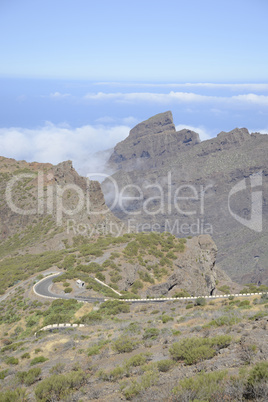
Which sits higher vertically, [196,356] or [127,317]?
[196,356]

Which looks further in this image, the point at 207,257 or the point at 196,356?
the point at 207,257

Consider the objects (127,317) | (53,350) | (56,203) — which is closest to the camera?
(53,350)

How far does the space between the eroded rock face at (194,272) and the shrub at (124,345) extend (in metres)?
26.2

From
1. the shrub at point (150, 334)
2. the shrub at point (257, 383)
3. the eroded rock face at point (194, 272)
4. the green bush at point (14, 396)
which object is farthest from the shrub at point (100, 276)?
the shrub at point (257, 383)

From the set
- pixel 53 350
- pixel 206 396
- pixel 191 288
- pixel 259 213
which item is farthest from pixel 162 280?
pixel 259 213

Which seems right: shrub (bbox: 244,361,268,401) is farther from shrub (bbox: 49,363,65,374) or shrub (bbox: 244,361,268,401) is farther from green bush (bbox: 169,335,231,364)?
shrub (bbox: 49,363,65,374)

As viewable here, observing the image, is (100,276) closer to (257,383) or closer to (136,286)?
(136,286)

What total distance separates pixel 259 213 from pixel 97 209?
5332 inches

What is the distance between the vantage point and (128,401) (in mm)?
15219

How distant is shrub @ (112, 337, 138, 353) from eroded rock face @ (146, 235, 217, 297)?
26.2 meters

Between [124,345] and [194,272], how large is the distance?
117 feet

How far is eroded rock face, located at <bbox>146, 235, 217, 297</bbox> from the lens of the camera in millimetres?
52209

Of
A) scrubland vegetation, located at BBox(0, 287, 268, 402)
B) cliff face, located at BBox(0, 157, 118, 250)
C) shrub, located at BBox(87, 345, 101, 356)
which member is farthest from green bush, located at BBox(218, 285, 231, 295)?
shrub, located at BBox(87, 345, 101, 356)

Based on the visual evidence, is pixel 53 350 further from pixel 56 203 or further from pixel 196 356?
pixel 56 203
